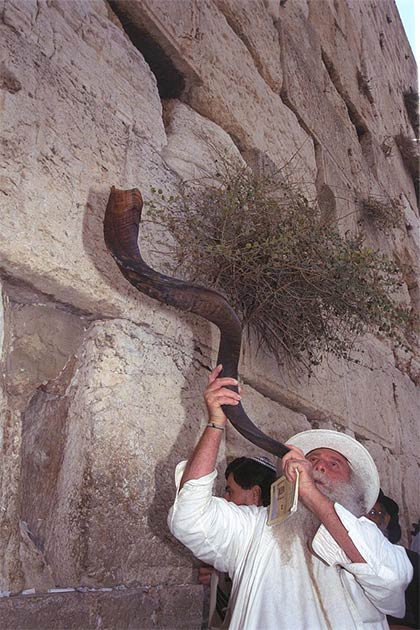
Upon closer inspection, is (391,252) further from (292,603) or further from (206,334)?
(292,603)

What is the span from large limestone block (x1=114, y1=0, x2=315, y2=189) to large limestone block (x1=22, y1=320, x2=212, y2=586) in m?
1.51

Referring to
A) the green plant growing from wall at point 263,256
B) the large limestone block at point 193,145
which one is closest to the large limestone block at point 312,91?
the large limestone block at point 193,145

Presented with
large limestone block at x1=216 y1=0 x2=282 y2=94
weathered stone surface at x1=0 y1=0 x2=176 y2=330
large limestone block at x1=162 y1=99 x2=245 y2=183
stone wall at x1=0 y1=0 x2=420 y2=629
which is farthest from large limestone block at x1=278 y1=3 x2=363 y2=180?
weathered stone surface at x1=0 y1=0 x2=176 y2=330

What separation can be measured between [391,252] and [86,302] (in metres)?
3.84

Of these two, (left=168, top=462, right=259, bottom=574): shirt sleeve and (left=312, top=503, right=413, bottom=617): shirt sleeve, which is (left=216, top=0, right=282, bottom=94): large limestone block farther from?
(left=312, top=503, right=413, bottom=617): shirt sleeve

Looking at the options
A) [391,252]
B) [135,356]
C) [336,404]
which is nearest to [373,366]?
[336,404]

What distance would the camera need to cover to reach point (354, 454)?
237cm

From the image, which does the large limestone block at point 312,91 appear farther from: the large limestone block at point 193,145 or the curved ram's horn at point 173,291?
the curved ram's horn at point 173,291

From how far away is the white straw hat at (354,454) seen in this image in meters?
2.36

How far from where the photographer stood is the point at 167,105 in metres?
3.20

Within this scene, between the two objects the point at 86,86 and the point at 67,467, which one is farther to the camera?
the point at 86,86

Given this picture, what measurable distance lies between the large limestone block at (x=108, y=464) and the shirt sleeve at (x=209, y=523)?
8.9 inches

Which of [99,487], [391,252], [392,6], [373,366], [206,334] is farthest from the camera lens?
[392,6]

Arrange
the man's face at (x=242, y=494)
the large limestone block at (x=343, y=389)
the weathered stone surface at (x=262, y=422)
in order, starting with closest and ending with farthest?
the man's face at (x=242, y=494), the weathered stone surface at (x=262, y=422), the large limestone block at (x=343, y=389)
